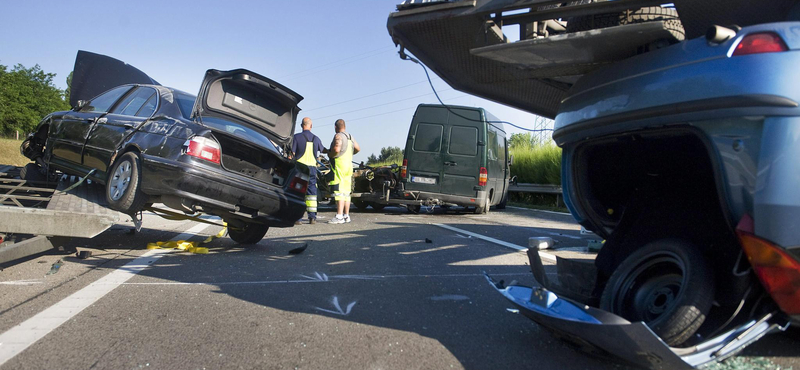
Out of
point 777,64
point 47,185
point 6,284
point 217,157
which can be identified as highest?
point 777,64

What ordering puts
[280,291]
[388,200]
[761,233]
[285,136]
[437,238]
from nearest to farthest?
[761,233]
[280,291]
[285,136]
[437,238]
[388,200]

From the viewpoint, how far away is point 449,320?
3443 mm

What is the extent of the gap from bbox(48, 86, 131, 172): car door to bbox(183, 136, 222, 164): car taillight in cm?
174

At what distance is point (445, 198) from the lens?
12.8 metres

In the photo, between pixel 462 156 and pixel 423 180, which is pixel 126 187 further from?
pixel 462 156

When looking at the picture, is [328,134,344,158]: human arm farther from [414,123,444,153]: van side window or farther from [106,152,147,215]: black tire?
[106,152,147,215]: black tire

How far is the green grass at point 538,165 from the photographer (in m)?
19.8

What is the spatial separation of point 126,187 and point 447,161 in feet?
27.2

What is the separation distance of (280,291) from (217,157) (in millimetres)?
2051

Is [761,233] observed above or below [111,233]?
above

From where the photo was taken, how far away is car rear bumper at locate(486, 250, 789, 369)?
2070 millimetres

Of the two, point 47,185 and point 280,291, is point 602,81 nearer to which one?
point 280,291

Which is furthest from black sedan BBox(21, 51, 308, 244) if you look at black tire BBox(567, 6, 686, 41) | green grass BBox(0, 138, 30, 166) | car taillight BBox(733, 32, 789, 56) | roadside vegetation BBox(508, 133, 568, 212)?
green grass BBox(0, 138, 30, 166)

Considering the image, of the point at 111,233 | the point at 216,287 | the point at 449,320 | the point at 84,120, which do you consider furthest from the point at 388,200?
the point at 449,320
